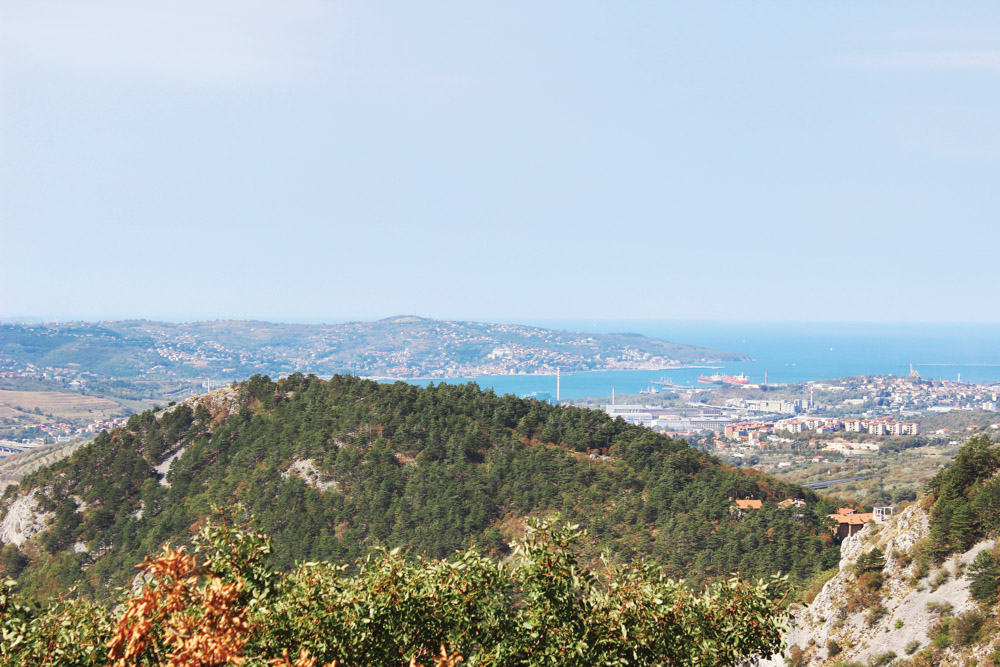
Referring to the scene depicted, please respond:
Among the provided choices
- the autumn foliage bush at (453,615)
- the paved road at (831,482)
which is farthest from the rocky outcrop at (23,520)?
the paved road at (831,482)

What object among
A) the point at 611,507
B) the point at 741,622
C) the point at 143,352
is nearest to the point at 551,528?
the point at 741,622

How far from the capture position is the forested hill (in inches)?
877

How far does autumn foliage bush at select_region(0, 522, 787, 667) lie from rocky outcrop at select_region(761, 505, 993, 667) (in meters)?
7.91

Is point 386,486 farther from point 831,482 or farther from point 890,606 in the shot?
point 831,482

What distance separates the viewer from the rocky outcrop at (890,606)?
42.2ft

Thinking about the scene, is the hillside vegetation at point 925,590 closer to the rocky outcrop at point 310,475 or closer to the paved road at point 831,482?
the rocky outcrop at point 310,475

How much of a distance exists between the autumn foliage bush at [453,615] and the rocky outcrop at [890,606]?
7.91m

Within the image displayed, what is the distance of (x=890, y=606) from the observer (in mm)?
14016

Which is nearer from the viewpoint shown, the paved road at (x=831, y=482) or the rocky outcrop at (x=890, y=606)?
the rocky outcrop at (x=890, y=606)

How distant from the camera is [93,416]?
102750mm

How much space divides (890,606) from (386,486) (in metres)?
18.5

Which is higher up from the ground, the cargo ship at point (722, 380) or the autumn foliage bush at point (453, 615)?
→ the autumn foliage bush at point (453, 615)

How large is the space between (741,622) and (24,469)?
182ft

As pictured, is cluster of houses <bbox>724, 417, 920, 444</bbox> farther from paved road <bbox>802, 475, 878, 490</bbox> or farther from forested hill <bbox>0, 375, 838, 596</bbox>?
forested hill <bbox>0, 375, 838, 596</bbox>
